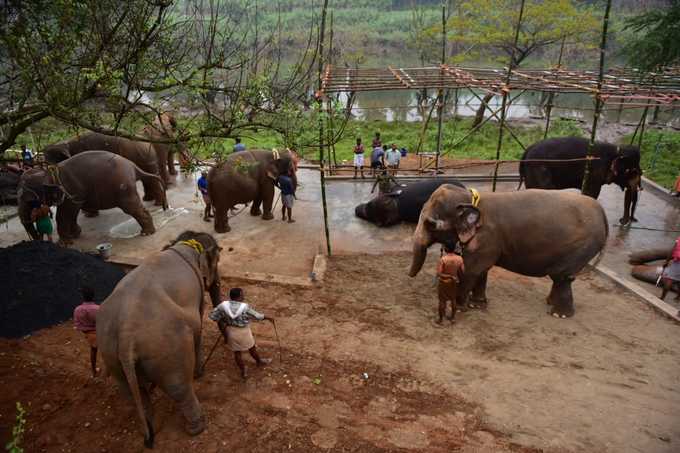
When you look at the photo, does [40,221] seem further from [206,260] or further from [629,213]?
[629,213]

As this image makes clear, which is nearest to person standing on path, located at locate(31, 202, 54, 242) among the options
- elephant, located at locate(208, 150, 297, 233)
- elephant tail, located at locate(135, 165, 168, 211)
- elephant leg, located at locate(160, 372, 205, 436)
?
elephant tail, located at locate(135, 165, 168, 211)

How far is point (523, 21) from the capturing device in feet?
66.1

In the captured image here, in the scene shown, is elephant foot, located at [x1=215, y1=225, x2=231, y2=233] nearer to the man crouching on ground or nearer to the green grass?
the man crouching on ground

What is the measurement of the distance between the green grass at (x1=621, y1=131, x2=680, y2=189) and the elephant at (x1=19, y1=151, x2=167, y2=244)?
13.6 metres

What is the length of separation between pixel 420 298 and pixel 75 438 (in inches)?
190

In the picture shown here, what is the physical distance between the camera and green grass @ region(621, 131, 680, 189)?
14203mm

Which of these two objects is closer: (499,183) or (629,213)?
(629,213)

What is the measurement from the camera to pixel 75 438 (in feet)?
15.2

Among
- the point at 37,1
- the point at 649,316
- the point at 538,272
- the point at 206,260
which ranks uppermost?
the point at 37,1

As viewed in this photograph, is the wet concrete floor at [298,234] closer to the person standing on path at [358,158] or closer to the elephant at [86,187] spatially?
the elephant at [86,187]

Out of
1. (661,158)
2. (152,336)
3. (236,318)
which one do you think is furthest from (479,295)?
(661,158)

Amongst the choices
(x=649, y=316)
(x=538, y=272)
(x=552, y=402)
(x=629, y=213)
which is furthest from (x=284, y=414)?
(x=629, y=213)

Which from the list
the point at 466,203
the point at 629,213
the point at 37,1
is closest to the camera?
the point at 37,1

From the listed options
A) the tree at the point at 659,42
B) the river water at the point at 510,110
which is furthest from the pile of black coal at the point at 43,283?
the river water at the point at 510,110
